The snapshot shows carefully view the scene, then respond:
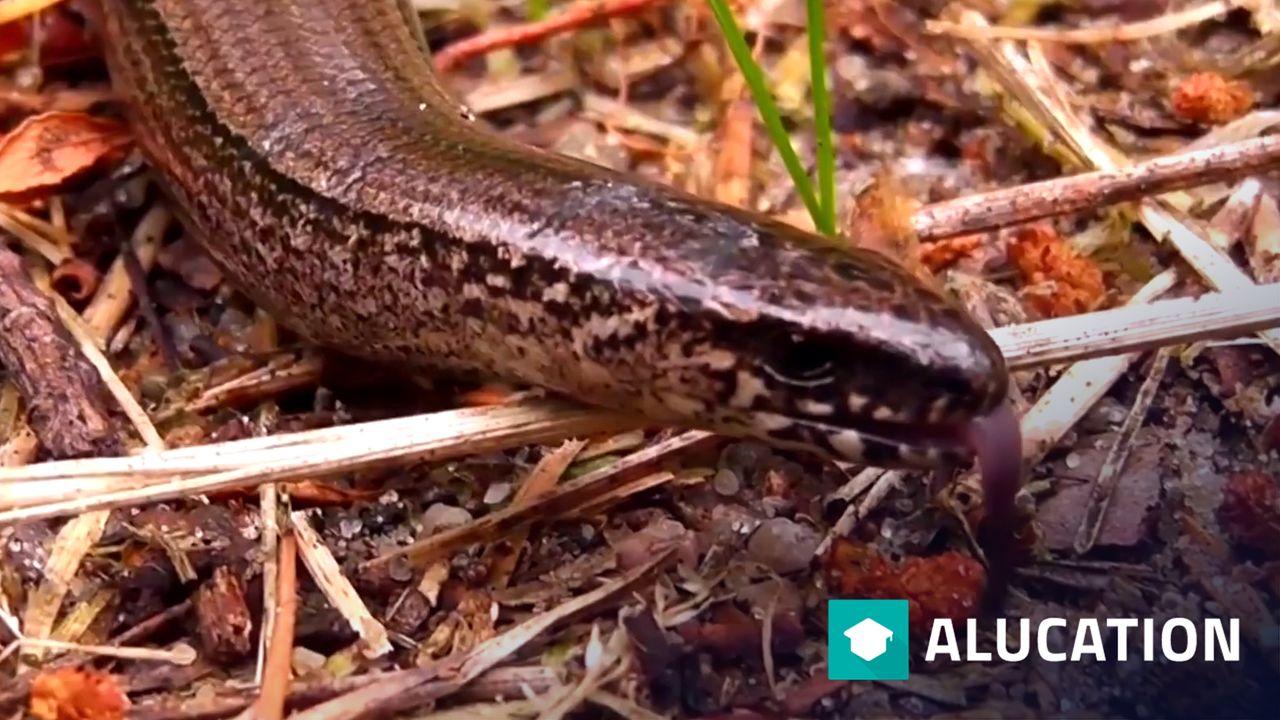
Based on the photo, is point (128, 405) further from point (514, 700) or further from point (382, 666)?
point (514, 700)

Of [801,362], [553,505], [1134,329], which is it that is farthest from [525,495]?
[1134,329]

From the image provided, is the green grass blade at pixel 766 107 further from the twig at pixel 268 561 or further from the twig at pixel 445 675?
→ the twig at pixel 268 561

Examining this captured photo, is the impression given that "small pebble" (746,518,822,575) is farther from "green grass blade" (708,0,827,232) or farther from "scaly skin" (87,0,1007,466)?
"green grass blade" (708,0,827,232)

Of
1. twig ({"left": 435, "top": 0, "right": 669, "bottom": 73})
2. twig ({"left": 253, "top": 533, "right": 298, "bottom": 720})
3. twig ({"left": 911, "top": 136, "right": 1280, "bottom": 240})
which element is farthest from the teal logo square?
twig ({"left": 435, "top": 0, "right": 669, "bottom": 73})

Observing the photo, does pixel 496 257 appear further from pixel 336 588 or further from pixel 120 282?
pixel 120 282

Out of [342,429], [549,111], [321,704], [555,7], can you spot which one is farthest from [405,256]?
[555,7]

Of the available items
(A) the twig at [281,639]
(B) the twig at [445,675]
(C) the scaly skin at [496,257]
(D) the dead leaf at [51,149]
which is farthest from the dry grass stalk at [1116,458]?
(D) the dead leaf at [51,149]

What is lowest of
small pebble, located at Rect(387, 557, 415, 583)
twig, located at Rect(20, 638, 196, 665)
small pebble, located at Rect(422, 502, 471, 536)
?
twig, located at Rect(20, 638, 196, 665)
